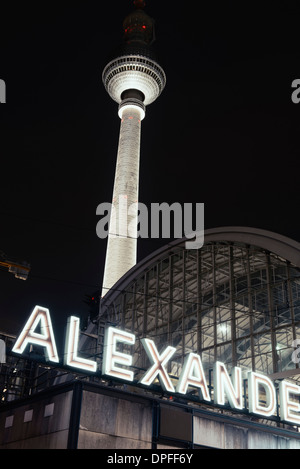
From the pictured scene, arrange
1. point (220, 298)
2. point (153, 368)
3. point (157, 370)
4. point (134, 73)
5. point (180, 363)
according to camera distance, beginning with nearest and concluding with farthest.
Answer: point (153, 368), point (157, 370), point (180, 363), point (220, 298), point (134, 73)

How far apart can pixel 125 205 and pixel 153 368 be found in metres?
60.5

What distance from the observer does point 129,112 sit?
9231 centimetres

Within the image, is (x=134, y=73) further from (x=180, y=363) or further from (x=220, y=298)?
(x=180, y=363)

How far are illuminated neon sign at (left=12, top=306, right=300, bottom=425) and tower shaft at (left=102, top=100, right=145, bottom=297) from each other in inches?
1906

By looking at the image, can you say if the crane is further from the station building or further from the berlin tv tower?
the berlin tv tower

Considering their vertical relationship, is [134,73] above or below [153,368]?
above

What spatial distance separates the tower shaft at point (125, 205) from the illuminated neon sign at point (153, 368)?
48422 millimetres

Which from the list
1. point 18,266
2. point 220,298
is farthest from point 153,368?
point 220,298

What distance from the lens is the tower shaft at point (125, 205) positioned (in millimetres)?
76000

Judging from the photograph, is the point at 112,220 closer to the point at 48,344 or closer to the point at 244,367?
the point at 244,367

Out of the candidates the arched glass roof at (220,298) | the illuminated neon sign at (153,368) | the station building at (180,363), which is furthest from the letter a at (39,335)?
the arched glass roof at (220,298)
